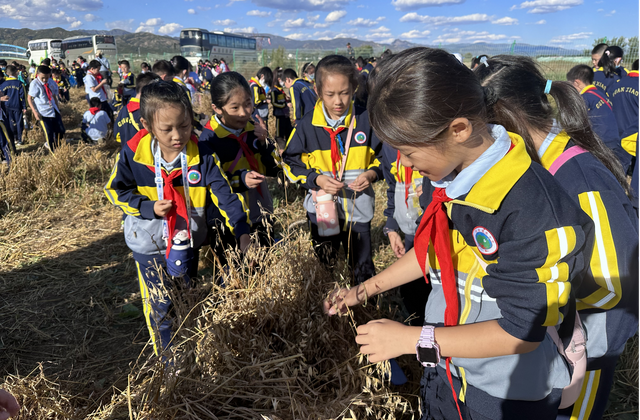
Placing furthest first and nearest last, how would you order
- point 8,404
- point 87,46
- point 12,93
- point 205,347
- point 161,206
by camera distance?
point 87,46 < point 12,93 < point 161,206 < point 205,347 < point 8,404

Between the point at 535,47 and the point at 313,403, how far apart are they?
23.8 metres

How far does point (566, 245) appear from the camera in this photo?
0.87 m

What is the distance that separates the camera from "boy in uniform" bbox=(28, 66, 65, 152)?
8.21m

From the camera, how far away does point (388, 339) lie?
1.11 meters

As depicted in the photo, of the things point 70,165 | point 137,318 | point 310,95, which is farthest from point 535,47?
point 137,318

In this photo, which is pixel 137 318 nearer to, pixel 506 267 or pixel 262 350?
pixel 262 350

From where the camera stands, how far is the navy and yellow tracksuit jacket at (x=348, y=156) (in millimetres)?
2678

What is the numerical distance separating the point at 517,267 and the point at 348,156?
6.18 feet

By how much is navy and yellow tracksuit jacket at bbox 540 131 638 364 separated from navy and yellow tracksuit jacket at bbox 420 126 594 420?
7cm

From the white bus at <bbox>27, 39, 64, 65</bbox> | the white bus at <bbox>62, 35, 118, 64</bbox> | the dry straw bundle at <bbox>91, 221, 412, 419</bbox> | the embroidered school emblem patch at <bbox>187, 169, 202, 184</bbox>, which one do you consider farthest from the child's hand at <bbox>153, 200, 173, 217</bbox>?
the white bus at <bbox>62, 35, 118, 64</bbox>

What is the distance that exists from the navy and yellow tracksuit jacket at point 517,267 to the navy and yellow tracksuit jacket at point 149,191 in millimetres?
1551

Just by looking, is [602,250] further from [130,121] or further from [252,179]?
[130,121]

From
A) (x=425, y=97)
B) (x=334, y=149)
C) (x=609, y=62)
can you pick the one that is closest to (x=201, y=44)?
(x=609, y=62)

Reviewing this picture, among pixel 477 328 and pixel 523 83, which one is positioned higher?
pixel 523 83
